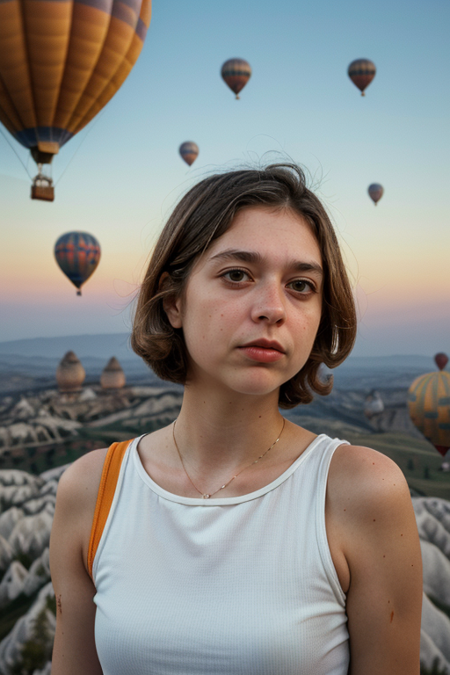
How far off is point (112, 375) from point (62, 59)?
6.04 meters

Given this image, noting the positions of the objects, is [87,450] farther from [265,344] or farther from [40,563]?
[265,344]

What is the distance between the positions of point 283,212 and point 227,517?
0.66m

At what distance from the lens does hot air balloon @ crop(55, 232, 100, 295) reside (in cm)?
1384

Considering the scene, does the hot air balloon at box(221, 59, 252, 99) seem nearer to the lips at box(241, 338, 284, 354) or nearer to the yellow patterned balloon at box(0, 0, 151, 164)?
the yellow patterned balloon at box(0, 0, 151, 164)

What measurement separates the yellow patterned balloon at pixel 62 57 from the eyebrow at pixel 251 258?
32.2 feet

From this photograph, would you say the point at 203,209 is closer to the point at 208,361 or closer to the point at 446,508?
the point at 208,361

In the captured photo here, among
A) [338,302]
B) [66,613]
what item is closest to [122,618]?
[66,613]

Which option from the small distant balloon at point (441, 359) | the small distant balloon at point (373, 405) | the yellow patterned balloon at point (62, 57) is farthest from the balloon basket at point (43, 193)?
the small distant balloon at point (441, 359)

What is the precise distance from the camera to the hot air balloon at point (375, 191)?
1766 cm

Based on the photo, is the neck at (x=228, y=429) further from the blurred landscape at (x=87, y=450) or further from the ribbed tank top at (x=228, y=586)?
the blurred landscape at (x=87, y=450)

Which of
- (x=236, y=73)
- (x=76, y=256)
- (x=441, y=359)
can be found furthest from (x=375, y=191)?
(x=76, y=256)

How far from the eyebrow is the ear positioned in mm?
195

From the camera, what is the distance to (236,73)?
1639 cm

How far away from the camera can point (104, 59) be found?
10156mm
